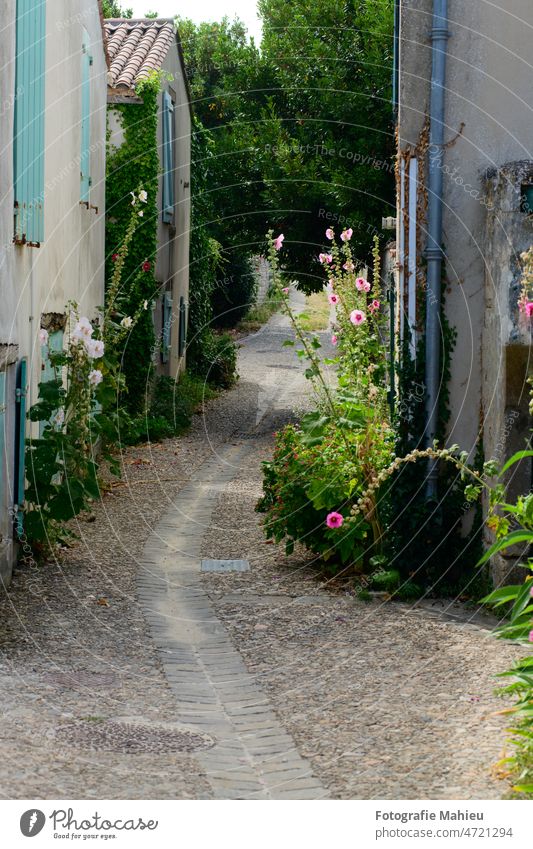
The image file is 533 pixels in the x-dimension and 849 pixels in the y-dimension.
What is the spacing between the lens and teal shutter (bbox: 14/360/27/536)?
30.6ft

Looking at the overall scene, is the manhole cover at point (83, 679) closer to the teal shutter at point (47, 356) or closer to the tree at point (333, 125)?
the teal shutter at point (47, 356)

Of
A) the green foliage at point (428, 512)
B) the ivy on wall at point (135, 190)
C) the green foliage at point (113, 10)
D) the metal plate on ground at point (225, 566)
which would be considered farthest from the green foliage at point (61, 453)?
the green foliage at point (113, 10)

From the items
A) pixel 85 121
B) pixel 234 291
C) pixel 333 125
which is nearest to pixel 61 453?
pixel 85 121

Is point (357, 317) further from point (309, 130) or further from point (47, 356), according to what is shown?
point (309, 130)

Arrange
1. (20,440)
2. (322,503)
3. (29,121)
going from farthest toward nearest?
(29,121) < (20,440) < (322,503)

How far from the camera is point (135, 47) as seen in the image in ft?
60.8

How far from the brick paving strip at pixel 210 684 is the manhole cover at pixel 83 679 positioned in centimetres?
37

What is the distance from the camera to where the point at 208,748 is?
5734 millimetres

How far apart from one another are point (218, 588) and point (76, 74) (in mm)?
6305

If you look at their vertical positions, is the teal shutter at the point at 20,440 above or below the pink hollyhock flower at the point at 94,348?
below

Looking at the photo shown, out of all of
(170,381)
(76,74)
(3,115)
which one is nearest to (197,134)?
(170,381)

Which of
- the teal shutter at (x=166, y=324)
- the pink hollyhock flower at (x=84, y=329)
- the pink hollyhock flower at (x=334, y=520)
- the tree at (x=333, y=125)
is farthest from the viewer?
the teal shutter at (x=166, y=324)

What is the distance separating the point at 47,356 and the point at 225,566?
8.99 feet

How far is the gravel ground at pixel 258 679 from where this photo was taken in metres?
5.25
